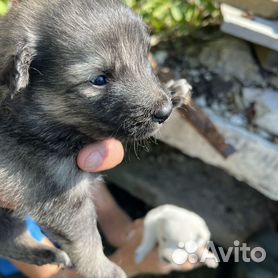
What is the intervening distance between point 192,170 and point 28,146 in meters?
2.07

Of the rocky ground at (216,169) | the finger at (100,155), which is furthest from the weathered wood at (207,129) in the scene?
the finger at (100,155)

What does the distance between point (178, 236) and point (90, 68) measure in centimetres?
126

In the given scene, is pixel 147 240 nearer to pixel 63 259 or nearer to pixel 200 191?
pixel 63 259

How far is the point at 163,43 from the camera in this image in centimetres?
417

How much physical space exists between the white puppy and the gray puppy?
2.36ft

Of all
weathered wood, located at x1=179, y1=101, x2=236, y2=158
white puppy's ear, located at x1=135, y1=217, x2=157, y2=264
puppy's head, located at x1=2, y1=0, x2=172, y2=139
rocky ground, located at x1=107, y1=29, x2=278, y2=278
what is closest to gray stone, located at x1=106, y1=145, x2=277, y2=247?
rocky ground, located at x1=107, y1=29, x2=278, y2=278

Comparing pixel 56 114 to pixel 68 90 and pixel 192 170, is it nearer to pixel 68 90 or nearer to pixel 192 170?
pixel 68 90

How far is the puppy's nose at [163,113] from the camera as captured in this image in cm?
224

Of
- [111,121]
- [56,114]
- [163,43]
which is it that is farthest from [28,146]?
[163,43]

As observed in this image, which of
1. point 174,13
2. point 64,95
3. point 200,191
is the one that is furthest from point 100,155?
point 200,191

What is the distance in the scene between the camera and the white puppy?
3115 millimetres

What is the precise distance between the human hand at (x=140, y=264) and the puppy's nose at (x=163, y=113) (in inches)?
50.3

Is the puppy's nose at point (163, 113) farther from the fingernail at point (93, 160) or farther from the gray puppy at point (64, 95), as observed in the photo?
the fingernail at point (93, 160)

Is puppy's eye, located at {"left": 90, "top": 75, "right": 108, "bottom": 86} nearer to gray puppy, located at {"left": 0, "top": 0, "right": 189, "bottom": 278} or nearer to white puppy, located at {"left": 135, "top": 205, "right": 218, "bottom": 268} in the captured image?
gray puppy, located at {"left": 0, "top": 0, "right": 189, "bottom": 278}
